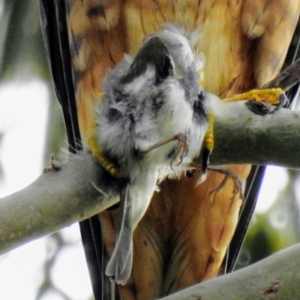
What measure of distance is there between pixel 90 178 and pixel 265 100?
50 cm

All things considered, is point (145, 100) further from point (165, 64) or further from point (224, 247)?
point (224, 247)

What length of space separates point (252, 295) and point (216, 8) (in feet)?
4.55

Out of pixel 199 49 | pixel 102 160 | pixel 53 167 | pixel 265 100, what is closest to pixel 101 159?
pixel 102 160

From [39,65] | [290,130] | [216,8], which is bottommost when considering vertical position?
[290,130]

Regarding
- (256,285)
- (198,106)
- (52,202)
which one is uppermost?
(198,106)

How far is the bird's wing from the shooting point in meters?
2.83

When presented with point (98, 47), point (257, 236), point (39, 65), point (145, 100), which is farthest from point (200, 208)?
point (145, 100)

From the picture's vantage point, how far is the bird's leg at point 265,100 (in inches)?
75.6

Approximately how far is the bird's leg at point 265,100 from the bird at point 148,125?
0.08 metres

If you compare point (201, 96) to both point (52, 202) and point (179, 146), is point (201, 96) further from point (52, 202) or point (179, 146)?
point (52, 202)

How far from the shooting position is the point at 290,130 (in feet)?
6.19

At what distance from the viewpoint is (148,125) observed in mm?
1882

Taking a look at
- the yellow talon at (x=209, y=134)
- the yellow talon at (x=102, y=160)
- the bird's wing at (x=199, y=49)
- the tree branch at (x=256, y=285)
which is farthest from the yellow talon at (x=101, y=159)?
the bird's wing at (x=199, y=49)

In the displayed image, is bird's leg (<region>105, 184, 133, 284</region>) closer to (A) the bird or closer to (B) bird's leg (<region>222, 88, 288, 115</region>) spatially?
(A) the bird
